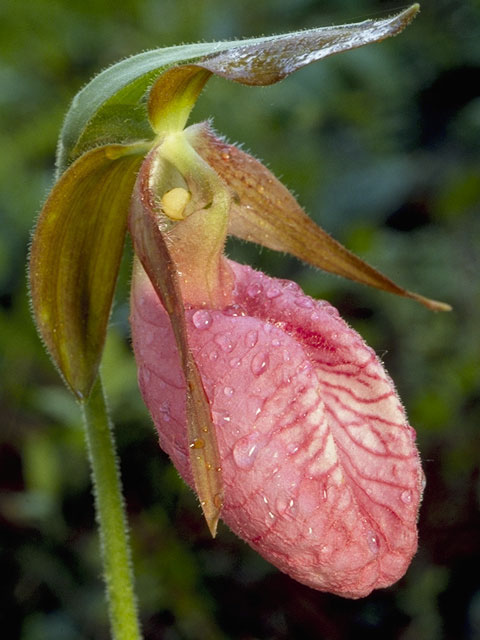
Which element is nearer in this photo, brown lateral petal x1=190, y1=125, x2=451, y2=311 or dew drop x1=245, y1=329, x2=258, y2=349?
dew drop x1=245, y1=329, x2=258, y2=349

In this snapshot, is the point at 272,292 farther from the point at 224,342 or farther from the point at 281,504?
the point at 281,504

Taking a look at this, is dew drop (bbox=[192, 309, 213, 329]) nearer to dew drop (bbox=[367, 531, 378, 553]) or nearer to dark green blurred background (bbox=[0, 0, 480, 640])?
dew drop (bbox=[367, 531, 378, 553])

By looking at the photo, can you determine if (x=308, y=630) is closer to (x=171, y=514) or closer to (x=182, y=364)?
(x=171, y=514)

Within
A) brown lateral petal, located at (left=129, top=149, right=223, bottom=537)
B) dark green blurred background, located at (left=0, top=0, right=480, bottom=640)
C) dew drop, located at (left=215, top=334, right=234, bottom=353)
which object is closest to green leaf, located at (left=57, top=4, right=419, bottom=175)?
brown lateral petal, located at (left=129, top=149, right=223, bottom=537)

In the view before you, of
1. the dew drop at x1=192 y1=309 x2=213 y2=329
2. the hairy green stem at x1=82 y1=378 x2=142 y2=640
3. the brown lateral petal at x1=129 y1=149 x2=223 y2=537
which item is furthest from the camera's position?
the hairy green stem at x1=82 y1=378 x2=142 y2=640

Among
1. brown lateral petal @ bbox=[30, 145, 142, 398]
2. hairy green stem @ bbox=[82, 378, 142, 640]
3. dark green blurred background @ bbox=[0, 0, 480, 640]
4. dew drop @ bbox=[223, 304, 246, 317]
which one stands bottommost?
dark green blurred background @ bbox=[0, 0, 480, 640]

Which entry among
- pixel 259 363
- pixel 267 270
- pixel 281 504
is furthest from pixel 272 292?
pixel 267 270

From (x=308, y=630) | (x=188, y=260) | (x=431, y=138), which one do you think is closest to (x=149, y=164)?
(x=188, y=260)
